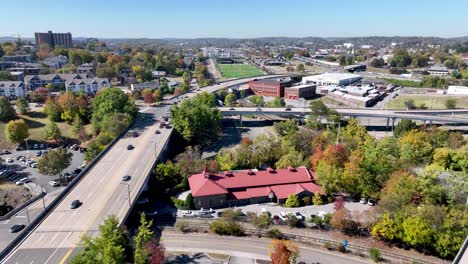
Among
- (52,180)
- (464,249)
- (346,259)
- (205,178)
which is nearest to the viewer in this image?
(464,249)

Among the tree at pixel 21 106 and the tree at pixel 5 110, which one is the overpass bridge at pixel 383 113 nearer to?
the tree at pixel 21 106

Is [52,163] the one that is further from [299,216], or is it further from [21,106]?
[21,106]

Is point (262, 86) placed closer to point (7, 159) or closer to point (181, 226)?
point (7, 159)

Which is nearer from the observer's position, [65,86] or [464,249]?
[464,249]

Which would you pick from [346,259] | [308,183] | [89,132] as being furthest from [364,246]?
[89,132]

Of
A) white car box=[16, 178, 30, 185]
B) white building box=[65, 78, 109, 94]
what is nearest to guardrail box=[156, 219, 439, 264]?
white car box=[16, 178, 30, 185]

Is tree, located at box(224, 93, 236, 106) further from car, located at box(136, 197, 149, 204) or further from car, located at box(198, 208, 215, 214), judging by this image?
car, located at box(198, 208, 215, 214)

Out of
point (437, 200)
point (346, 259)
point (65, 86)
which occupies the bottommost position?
point (346, 259)
